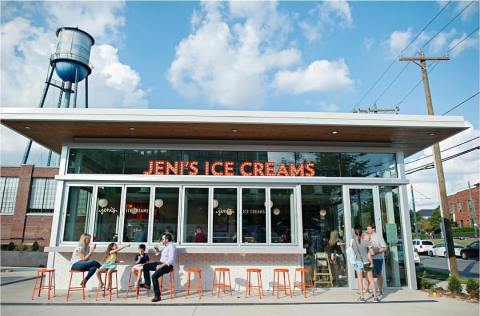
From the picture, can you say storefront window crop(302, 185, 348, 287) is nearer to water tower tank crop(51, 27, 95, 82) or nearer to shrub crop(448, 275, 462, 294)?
shrub crop(448, 275, 462, 294)

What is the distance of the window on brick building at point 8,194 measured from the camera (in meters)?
25.5

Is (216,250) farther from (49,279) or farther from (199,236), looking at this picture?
(49,279)

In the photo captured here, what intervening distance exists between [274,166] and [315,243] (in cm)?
243

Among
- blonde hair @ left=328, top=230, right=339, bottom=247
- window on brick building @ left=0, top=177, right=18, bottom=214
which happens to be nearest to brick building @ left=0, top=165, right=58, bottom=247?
window on brick building @ left=0, top=177, right=18, bottom=214

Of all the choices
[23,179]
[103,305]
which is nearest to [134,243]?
[103,305]

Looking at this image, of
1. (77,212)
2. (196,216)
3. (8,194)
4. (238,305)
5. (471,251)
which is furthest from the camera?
(8,194)

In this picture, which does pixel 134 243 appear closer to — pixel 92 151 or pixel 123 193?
pixel 123 193

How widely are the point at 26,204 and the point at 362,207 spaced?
25103 millimetres

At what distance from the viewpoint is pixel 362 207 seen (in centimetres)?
960

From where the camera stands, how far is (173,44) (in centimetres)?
1109

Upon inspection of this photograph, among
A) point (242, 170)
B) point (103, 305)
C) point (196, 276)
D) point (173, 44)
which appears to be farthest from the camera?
point (173, 44)

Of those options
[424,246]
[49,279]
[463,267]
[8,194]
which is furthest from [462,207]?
[8,194]

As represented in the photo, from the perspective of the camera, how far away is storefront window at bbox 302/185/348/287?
30.4 feet

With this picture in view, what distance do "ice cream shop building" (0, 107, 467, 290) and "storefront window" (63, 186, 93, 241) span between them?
0.03 m
